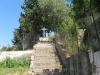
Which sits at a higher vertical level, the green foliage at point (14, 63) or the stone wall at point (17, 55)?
the stone wall at point (17, 55)

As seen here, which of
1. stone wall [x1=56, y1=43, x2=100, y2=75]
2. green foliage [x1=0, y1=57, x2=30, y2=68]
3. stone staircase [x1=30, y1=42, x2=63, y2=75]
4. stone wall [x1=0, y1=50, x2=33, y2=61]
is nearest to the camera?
stone wall [x1=56, y1=43, x2=100, y2=75]

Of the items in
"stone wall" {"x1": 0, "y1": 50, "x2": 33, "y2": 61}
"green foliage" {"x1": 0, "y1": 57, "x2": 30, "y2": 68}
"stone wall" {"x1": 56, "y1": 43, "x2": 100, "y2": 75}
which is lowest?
"green foliage" {"x1": 0, "y1": 57, "x2": 30, "y2": 68}

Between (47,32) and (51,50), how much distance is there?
36.4ft

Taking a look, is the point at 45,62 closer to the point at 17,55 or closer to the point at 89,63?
the point at 17,55

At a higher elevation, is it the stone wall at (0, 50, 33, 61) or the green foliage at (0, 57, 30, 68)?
the stone wall at (0, 50, 33, 61)

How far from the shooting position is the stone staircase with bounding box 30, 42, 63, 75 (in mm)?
12414

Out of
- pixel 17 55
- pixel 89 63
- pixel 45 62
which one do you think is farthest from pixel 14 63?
pixel 89 63

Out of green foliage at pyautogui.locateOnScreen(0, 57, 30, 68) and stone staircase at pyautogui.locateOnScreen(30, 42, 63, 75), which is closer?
stone staircase at pyautogui.locateOnScreen(30, 42, 63, 75)

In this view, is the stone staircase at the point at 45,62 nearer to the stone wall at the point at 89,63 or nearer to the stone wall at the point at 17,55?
the stone wall at the point at 17,55

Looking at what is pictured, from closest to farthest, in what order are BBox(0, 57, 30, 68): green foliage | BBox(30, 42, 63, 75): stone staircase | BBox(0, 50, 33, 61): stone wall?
1. BBox(30, 42, 63, 75): stone staircase
2. BBox(0, 57, 30, 68): green foliage
3. BBox(0, 50, 33, 61): stone wall

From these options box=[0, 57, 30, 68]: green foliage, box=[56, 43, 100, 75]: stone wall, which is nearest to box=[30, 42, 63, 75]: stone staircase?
box=[0, 57, 30, 68]: green foliage

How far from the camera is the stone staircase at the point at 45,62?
12.4m

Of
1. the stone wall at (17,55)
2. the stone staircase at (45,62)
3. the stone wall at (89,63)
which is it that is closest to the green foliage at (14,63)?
the stone staircase at (45,62)

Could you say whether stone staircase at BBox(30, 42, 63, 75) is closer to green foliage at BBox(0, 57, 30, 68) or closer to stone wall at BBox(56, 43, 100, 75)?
green foliage at BBox(0, 57, 30, 68)
